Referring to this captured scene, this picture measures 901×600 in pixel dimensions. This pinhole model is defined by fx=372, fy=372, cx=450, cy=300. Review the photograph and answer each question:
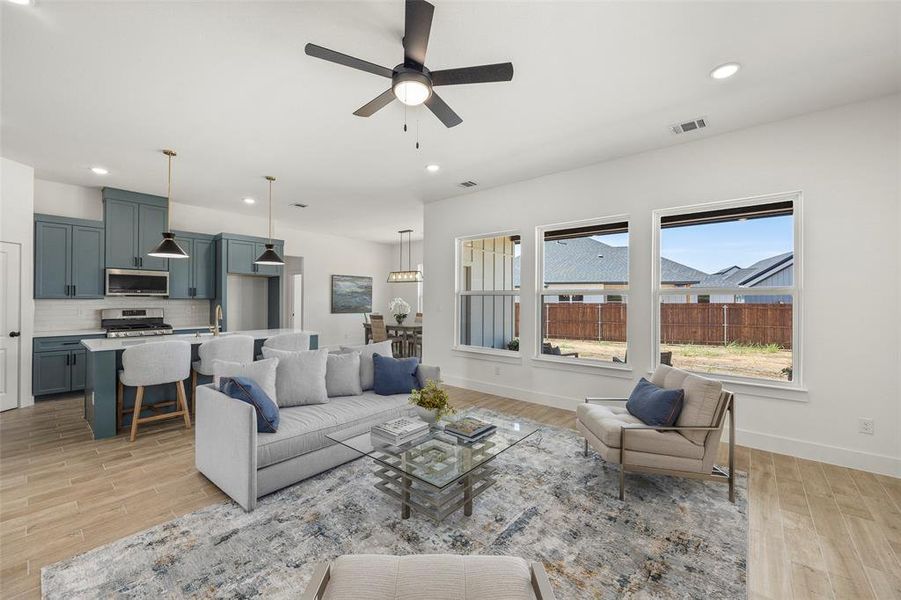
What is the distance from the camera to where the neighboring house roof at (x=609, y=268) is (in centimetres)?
356

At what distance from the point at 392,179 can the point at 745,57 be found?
3721mm

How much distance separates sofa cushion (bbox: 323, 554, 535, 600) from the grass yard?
3534mm

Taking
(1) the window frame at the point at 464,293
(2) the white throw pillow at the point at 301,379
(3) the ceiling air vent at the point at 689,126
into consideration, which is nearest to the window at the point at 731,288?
(3) the ceiling air vent at the point at 689,126

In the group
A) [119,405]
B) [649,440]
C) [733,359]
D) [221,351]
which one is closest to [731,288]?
[733,359]

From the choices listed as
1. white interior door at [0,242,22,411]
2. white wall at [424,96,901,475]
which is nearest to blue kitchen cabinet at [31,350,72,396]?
white interior door at [0,242,22,411]

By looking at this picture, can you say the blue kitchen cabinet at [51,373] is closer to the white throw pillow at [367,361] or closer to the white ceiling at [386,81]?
the white ceiling at [386,81]

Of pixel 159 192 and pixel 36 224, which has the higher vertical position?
pixel 159 192

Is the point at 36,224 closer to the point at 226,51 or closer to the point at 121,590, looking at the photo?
the point at 226,51

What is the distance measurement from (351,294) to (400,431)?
7.27m

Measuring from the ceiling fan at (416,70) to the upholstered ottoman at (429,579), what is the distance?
213 centimetres

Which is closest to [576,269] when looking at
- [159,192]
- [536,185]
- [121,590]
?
[536,185]

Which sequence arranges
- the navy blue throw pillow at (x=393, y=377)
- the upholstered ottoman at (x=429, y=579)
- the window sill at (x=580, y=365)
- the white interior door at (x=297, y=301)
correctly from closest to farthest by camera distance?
the upholstered ottoman at (x=429, y=579) < the navy blue throw pillow at (x=393, y=377) < the window sill at (x=580, y=365) < the white interior door at (x=297, y=301)

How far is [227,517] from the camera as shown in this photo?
2264mm

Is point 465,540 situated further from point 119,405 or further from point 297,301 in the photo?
point 297,301
